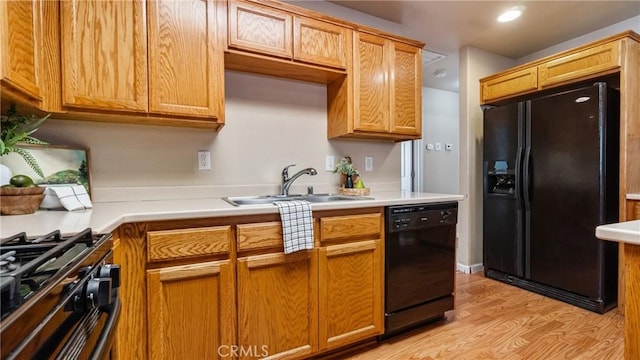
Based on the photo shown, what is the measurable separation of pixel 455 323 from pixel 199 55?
2330mm

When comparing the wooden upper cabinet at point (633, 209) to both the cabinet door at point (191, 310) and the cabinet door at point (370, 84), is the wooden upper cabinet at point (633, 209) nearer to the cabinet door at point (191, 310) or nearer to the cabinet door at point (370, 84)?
the cabinet door at point (370, 84)

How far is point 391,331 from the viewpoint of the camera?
1.87 metres

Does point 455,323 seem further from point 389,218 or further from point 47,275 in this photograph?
point 47,275

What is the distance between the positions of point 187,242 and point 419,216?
131 cm

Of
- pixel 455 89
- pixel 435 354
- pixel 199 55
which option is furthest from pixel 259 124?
pixel 455 89

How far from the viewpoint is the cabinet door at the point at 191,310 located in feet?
4.36

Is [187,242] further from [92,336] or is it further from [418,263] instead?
[418,263]

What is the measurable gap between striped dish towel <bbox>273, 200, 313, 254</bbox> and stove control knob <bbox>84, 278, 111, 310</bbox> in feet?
2.78

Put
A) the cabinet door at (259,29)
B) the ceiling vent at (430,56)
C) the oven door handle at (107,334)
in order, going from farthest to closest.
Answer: the ceiling vent at (430,56)
the cabinet door at (259,29)
the oven door handle at (107,334)

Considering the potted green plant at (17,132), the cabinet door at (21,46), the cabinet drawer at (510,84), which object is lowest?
the potted green plant at (17,132)

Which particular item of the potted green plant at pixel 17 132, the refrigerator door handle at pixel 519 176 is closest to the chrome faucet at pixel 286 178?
the potted green plant at pixel 17 132

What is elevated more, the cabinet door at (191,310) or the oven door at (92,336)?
the oven door at (92,336)

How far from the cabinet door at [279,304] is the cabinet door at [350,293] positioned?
65 millimetres

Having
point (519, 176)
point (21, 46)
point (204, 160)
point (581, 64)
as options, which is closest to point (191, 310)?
point (204, 160)
